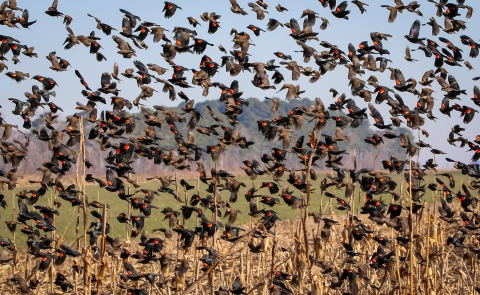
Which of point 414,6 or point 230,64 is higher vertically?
point 414,6

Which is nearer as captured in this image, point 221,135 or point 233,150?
point 221,135

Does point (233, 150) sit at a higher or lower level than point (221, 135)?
lower

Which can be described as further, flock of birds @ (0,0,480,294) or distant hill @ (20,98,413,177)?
distant hill @ (20,98,413,177)

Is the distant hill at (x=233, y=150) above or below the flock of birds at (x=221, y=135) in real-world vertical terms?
below

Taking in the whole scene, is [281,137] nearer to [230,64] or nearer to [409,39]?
[230,64]

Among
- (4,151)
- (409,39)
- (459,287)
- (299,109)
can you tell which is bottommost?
(459,287)

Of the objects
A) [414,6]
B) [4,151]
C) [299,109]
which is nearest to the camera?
[299,109]

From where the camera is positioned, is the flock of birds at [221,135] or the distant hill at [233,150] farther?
the distant hill at [233,150]

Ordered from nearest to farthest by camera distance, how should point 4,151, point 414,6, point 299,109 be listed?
point 299,109, point 4,151, point 414,6

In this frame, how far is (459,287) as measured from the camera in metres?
8.13

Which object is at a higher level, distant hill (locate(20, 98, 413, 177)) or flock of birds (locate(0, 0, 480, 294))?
flock of birds (locate(0, 0, 480, 294))

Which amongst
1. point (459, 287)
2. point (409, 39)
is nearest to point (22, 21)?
point (409, 39)

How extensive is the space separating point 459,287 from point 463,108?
265 cm

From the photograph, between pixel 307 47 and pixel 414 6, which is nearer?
pixel 307 47
